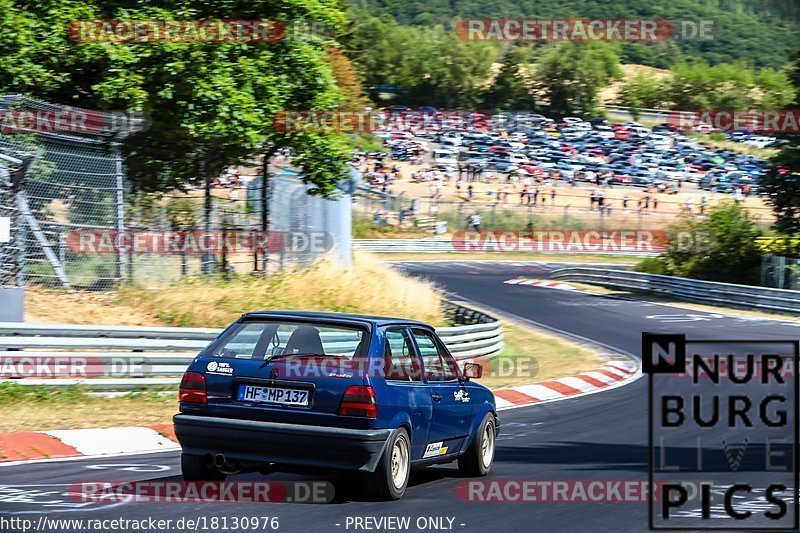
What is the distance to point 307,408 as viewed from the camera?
7191 mm

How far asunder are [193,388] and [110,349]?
594 cm

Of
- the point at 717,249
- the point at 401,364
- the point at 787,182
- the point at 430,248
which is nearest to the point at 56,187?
the point at 401,364

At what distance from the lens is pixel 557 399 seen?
15734 millimetres

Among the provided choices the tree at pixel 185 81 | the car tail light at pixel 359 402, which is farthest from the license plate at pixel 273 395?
the tree at pixel 185 81

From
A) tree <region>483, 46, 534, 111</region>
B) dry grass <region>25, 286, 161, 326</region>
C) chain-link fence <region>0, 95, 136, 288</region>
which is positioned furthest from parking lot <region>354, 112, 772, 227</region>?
dry grass <region>25, 286, 161, 326</region>

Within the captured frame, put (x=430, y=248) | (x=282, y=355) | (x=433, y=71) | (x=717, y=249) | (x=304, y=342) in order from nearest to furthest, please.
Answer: (x=282, y=355), (x=304, y=342), (x=717, y=249), (x=430, y=248), (x=433, y=71)

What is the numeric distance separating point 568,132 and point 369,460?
85043 mm

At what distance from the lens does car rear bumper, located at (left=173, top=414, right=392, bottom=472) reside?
23.2 ft

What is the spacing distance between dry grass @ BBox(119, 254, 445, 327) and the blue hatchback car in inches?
380

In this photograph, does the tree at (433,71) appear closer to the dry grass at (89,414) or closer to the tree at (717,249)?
the tree at (717,249)

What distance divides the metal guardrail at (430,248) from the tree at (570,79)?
171 feet

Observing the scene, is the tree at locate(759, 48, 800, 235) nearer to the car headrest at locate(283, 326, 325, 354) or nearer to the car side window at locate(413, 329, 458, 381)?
the car side window at locate(413, 329, 458, 381)

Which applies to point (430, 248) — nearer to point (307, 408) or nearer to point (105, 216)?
point (105, 216)

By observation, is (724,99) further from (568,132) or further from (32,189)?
(32,189)
